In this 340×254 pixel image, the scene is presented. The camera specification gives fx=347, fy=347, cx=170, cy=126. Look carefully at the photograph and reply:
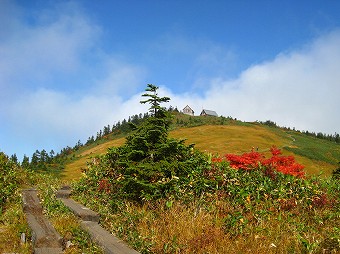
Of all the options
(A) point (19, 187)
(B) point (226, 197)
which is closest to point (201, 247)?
(B) point (226, 197)

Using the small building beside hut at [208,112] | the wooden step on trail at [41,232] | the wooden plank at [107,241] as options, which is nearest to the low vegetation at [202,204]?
the wooden plank at [107,241]

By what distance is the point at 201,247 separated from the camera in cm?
490

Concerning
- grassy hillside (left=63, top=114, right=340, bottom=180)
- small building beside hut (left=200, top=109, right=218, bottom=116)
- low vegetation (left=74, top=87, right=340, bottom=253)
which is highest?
small building beside hut (left=200, top=109, right=218, bottom=116)

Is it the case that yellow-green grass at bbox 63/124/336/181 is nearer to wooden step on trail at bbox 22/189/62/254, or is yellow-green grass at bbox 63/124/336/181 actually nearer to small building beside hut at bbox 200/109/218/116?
small building beside hut at bbox 200/109/218/116

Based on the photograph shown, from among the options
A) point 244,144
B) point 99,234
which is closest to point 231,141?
point 244,144

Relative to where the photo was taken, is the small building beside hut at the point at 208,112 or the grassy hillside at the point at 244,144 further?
the small building beside hut at the point at 208,112

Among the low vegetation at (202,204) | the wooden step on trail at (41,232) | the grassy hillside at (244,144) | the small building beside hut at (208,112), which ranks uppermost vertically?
the small building beside hut at (208,112)

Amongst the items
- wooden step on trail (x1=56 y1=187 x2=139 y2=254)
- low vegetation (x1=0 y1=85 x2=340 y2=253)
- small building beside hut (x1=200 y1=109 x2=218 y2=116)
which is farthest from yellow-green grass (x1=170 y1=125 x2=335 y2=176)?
wooden step on trail (x1=56 y1=187 x2=139 y2=254)

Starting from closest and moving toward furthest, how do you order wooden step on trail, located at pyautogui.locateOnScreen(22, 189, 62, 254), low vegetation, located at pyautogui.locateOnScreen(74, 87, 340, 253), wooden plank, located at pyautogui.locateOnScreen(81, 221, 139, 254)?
wooden plank, located at pyautogui.locateOnScreen(81, 221, 139, 254), low vegetation, located at pyautogui.locateOnScreen(74, 87, 340, 253), wooden step on trail, located at pyautogui.locateOnScreen(22, 189, 62, 254)

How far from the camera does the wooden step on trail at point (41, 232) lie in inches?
221

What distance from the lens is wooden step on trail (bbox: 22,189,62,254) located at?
5605 millimetres

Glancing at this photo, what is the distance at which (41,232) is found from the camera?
6.15m

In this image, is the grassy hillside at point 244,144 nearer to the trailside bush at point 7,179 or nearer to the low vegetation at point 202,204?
the trailside bush at point 7,179

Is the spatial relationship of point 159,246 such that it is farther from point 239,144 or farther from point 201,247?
point 239,144
